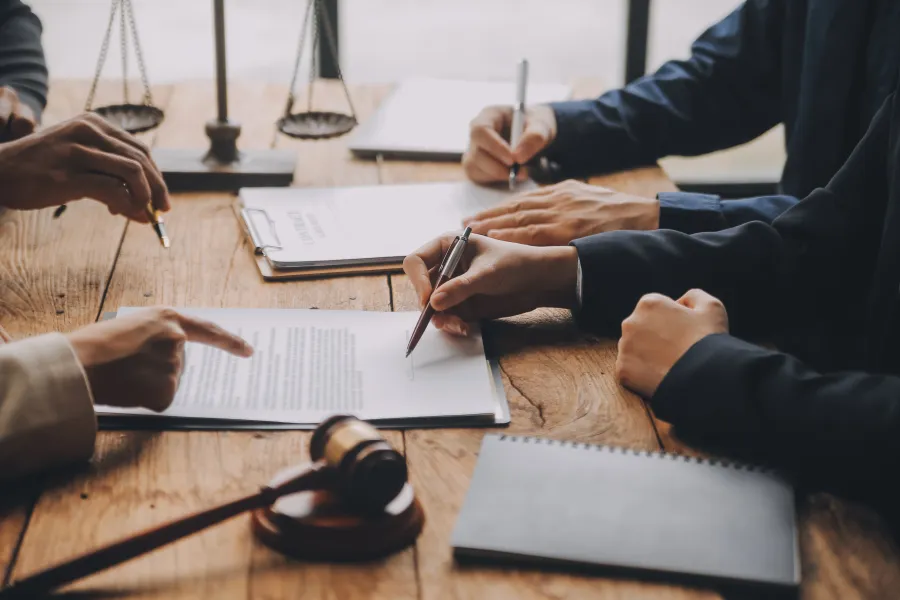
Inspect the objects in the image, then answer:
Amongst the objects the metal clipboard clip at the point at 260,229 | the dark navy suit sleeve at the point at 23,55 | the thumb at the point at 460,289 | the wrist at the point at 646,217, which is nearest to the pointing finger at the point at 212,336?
the thumb at the point at 460,289

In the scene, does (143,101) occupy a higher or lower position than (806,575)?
higher

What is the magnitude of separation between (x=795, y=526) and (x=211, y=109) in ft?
4.81

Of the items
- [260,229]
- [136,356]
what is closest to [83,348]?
[136,356]

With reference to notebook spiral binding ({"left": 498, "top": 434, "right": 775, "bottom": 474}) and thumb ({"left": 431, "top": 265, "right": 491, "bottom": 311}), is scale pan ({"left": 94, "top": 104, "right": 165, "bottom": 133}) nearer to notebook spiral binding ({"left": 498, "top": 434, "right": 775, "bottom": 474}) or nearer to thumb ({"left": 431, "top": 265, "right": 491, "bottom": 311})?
thumb ({"left": 431, "top": 265, "right": 491, "bottom": 311})

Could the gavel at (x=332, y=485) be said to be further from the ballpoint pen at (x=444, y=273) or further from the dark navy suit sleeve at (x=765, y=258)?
the dark navy suit sleeve at (x=765, y=258)

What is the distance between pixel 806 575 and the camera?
775 mm

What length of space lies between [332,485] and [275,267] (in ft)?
1.86

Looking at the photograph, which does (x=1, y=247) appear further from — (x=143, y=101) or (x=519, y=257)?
(x=519, y=257)

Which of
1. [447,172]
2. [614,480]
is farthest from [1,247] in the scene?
[614,480]

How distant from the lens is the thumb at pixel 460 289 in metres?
1.12

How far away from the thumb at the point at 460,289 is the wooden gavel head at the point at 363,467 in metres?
0.35

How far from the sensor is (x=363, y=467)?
76 cm

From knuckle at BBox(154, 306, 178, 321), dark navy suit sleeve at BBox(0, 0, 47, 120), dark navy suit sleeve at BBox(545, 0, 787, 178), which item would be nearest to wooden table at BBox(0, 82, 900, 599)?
knuckle at BBox(154, 306, 178, 321)

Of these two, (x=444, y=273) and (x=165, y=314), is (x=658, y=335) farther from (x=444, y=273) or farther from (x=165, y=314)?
(x=165, y=314)
